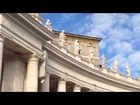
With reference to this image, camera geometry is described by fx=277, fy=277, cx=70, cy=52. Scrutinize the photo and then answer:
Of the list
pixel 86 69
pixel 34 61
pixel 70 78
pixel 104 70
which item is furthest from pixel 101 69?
pixel 34 61

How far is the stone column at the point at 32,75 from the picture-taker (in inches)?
1240

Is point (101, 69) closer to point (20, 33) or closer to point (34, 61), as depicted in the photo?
point (34, 61)

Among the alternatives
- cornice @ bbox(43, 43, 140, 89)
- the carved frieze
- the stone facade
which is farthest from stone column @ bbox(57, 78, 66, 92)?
the carved frieze

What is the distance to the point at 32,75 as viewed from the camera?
104 feet

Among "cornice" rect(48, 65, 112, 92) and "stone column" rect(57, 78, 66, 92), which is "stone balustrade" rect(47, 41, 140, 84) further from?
"stone column" rect(57, 78, 66, 92)

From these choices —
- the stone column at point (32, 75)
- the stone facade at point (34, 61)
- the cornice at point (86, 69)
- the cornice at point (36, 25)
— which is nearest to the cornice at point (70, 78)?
the stone facade at point (34, 61)

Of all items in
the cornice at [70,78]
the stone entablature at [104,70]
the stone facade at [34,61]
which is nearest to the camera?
the stone facade at [34,61]

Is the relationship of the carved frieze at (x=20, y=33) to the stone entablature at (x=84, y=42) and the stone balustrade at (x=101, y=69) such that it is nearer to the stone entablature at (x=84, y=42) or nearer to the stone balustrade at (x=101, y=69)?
the stone balustrade at (x=101, y=69)

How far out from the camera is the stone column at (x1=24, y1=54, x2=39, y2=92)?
3150 cm
